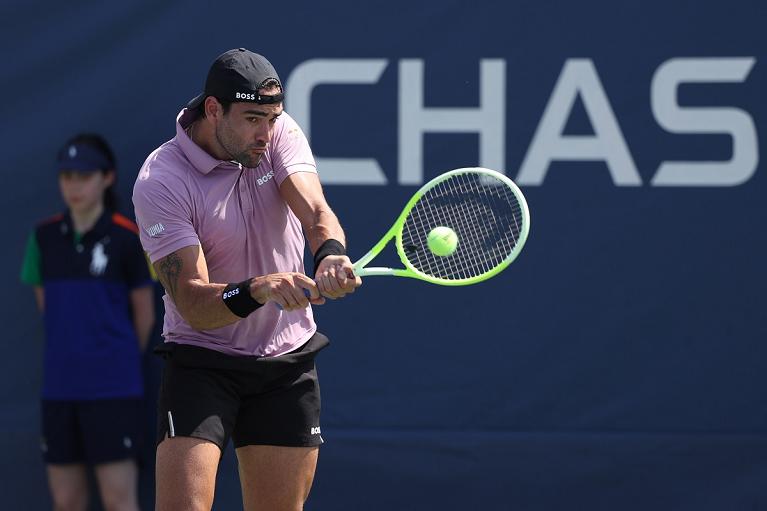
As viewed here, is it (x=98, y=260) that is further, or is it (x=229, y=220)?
(x=98, y=260)

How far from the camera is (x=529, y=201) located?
503 cm

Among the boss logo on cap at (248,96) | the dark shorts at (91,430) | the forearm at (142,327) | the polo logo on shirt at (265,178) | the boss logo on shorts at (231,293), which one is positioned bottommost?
the dark shorts at (91,430)

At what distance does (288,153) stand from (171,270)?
0.49 m

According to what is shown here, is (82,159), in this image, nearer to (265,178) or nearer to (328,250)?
(265,178)

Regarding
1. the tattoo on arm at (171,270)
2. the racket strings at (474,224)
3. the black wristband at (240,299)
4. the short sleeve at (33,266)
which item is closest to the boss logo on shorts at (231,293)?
the black wristband at (240,299)

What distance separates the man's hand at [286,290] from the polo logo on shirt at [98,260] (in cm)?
202

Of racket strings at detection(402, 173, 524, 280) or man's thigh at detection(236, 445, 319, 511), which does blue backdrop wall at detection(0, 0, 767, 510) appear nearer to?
racket strings at detection(402, 173, 524, 280)

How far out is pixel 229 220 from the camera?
11.3 ft

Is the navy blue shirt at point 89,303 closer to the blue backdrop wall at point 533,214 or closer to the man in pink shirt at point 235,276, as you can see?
the blue backdrop wall at point 533,214

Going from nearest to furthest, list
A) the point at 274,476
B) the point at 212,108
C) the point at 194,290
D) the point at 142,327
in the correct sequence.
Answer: the point at 194,290 < the point at 212,108 < the point at 274,476 < the point at 142,327

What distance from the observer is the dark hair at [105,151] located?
502 cm

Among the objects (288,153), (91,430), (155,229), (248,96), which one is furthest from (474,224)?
(91,430)

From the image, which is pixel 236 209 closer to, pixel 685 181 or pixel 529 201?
pixel 529 201

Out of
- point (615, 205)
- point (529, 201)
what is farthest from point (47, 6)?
point (615, 205)
